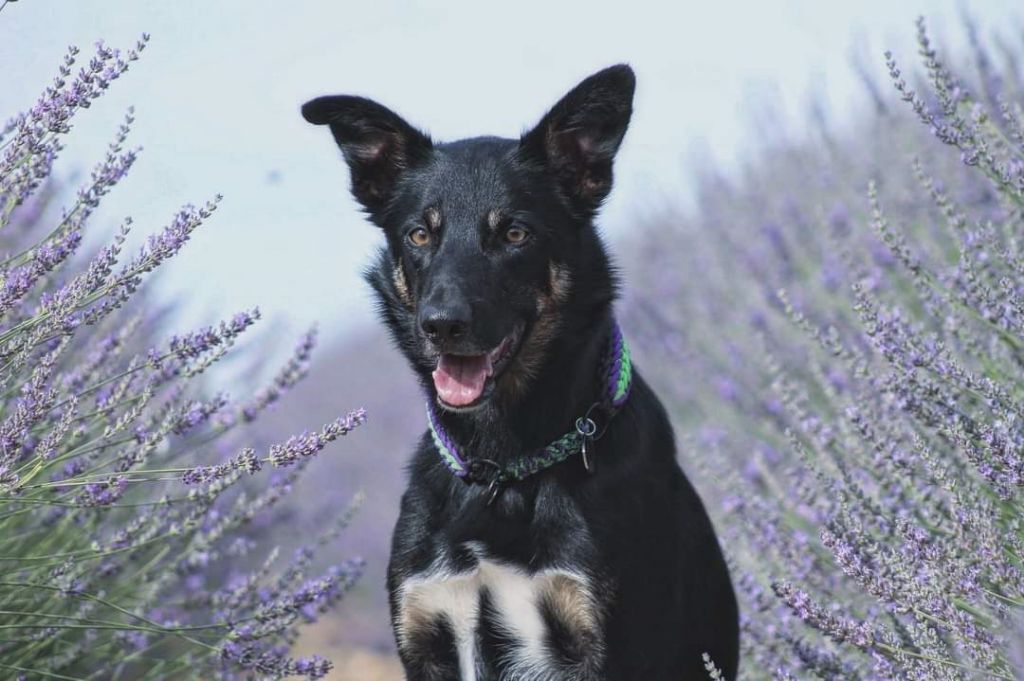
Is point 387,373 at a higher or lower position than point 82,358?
lower

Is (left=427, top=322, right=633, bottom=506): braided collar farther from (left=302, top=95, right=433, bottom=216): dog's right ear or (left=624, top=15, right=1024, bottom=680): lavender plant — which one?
(left=302, top=95, right=433, bottom=216): dog's right ear

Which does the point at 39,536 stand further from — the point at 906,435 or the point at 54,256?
the point at 906,435

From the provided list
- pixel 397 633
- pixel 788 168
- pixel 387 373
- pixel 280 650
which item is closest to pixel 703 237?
pixel 788 168

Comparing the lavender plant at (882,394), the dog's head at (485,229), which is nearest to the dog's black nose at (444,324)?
the dog's head at (485,229)

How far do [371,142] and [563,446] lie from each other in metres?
0.82

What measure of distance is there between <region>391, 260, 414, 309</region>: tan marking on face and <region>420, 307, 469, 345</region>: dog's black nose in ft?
0.94

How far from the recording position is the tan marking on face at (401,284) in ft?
9.04

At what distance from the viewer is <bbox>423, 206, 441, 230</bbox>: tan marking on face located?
268 centimetres

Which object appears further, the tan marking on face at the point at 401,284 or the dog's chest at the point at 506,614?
the tan marking on face at the point at 401,284

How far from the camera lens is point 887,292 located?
3953mm

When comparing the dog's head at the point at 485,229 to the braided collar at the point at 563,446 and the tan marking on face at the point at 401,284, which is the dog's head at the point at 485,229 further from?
the braided collar at the point at 563,446

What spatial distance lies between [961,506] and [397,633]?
3.62 ft

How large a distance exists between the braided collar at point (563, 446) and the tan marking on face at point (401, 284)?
259 mm

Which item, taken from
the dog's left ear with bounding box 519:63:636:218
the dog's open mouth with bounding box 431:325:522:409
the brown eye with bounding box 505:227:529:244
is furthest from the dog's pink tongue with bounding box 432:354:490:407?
the dog's left ear with bounding box 519:63:636:218
